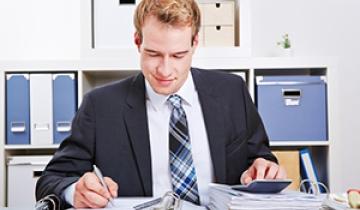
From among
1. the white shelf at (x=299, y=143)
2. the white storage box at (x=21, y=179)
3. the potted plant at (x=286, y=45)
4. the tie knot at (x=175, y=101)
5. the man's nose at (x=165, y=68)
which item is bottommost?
the white storage box at (x=21, y=179)

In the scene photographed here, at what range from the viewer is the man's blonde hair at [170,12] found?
3.92ft

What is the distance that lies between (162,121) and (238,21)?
3.31 ft

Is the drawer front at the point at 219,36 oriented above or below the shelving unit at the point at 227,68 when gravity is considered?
above

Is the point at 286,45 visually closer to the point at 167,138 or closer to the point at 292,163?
the point at 292,163

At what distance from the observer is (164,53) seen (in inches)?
47.4

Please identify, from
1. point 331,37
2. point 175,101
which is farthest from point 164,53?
point 331,37

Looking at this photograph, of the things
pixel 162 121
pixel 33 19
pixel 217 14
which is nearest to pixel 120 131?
pixel 162 121

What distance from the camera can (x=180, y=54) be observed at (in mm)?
1218

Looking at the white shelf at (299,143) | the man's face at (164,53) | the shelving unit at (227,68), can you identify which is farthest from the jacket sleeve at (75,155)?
the white shelf at (299,143)

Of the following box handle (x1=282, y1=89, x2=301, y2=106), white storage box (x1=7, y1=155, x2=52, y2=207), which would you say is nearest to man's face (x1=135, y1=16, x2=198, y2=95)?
box handle (x1=282, y1=89, x2=301, y2=106)

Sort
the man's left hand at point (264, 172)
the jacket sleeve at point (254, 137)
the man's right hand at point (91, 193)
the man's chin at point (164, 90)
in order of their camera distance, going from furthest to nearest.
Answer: the jacket sleeve at point (254, 137), the man's chin at point (164, 90), the man's left hand at point (264, 172), the man's right hand at point (91, 193)

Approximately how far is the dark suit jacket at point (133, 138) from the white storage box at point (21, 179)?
0.86 meters

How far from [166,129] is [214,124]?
13cm

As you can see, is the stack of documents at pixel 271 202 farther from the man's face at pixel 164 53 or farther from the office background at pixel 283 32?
the office background at pixel 283 32
